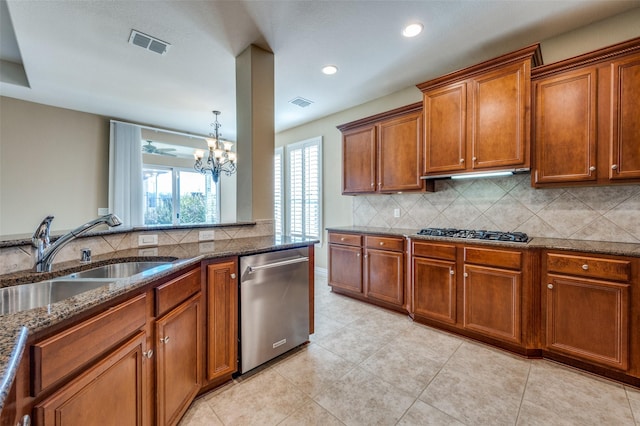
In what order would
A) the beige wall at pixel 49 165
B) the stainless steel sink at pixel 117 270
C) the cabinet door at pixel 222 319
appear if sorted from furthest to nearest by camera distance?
the beige wall at pixel 49 165
the cabinet door at pixel 222 319
the stainless steel sink at pixel 117 270

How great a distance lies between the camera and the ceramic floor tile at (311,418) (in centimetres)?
157

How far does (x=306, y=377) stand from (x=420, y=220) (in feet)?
7.67

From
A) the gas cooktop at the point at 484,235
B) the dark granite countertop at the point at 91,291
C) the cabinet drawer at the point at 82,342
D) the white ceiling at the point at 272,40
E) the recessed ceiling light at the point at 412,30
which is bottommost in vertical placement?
the cabinet drawer at the point at 82,342

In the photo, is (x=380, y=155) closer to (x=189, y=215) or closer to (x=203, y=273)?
(x=203, y=273)

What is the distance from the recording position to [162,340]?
1.38 meters

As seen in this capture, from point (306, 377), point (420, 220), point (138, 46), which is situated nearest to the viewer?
point (306, 377)

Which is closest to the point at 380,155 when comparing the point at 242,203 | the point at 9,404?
the point at 242,203

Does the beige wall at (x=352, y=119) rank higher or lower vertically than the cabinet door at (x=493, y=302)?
higher

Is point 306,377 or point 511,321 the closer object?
point 306,377

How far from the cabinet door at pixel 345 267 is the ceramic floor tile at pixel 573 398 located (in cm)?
189

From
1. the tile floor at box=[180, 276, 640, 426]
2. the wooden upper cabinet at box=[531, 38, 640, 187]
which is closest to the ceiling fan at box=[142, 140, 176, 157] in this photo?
the tile floor at box=[180, 276, 640, 426]

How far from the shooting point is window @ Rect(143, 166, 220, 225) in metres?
5.33

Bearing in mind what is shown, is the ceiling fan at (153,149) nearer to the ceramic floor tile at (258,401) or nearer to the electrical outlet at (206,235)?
the electrical outlet at (206,235)

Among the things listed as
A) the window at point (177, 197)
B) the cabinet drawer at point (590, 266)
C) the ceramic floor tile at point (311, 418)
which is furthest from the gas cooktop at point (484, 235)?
the window at point (177, 197)
